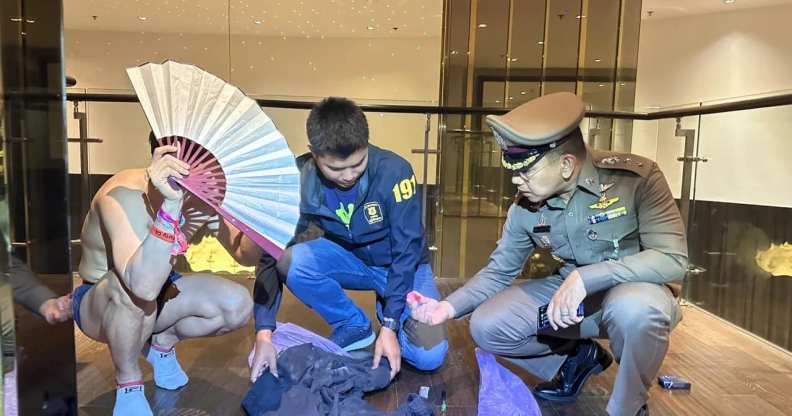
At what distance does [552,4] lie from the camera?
5324 mm

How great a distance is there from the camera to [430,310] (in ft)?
4.60

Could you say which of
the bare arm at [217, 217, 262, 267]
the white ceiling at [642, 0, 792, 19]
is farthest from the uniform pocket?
the white ceiling at [642, 0, 792, 19]

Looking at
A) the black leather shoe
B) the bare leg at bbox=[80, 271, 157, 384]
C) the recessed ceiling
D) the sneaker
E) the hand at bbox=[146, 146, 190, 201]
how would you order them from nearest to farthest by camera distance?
the hand at bbox=[146, 146, 190, 201] → the bare leg at bbox=[80, 271, 157, 384] → the black leather shoe → the sneaker → the recessed ceiling

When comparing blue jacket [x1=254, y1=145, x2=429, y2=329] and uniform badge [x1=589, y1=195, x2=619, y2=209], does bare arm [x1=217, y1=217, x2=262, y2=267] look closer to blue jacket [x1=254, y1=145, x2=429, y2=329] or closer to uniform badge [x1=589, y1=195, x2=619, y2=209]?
blue jacket [x1=254, y1=145, x2=429, y2=329]

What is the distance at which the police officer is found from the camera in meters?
1.26

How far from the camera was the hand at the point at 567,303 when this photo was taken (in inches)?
48.0

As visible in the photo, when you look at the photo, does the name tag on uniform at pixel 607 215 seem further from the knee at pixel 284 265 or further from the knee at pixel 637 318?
the knee at pixel 284 265

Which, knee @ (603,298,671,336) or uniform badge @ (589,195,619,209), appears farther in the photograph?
uniform badge @ (589,195,619,209)

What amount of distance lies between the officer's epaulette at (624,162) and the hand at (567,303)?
13.0 inches

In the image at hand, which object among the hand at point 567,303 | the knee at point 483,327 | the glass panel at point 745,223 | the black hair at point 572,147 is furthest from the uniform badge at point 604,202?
the glass panel at point 745,223

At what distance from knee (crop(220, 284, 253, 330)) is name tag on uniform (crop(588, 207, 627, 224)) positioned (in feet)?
3.29

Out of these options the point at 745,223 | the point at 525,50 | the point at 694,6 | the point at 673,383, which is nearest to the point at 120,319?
the point at 673,383

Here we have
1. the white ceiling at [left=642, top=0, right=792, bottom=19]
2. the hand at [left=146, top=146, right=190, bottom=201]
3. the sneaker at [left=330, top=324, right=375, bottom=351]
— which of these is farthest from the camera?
the white ceiling at [left=642, top=0, right=792, bottom=19]

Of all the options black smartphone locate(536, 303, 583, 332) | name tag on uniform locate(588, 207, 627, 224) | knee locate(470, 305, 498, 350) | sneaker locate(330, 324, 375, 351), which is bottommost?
sneaker locate(330, 324, 375, 351)
